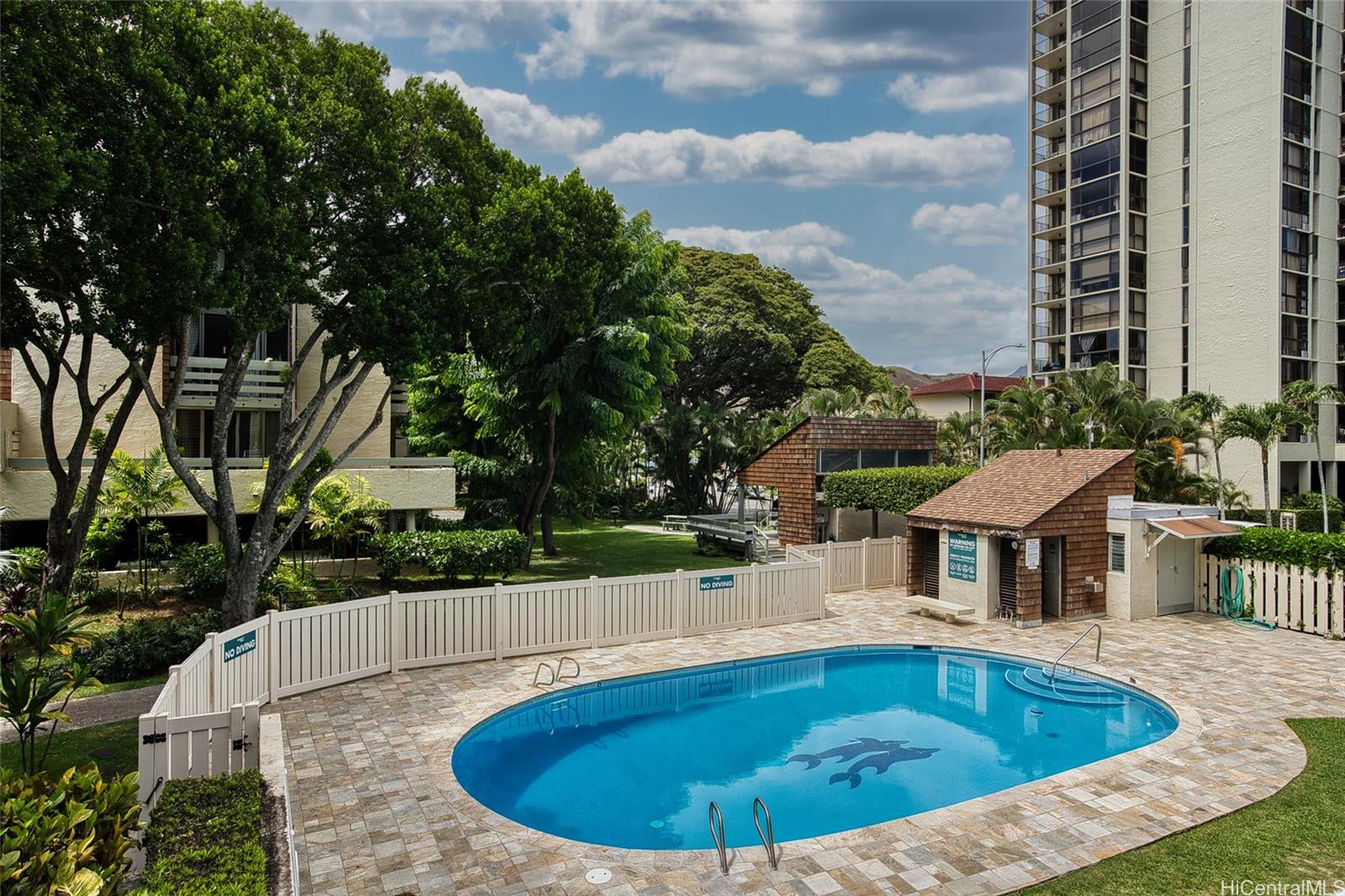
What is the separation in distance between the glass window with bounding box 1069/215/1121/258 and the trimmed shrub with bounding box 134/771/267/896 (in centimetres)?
5316

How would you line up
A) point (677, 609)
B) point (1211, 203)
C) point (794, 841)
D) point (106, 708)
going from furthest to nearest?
point (1211, 203), point (677, 609), point (106, 708), point (794, 841)

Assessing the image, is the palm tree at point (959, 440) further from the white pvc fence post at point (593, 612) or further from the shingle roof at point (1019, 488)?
the white pvc fence post at point (593, 612)

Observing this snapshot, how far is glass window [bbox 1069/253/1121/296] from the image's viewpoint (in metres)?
48.5

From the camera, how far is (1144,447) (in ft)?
91.3

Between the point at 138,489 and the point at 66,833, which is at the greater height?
the point at 138,489

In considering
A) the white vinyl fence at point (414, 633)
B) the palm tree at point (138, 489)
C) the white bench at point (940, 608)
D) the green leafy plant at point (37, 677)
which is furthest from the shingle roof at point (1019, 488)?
the palm tree at point (138, 489)

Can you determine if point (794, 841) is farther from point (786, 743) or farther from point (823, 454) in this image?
point (823, 454)

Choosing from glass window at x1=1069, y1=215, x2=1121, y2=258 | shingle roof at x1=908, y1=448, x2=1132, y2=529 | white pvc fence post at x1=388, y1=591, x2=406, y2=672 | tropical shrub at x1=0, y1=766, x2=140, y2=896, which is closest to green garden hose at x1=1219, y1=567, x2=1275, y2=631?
shingle roof at x1=908, y1=448, x2=1132, y2=529

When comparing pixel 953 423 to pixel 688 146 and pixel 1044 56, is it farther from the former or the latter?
pixel 1044 56

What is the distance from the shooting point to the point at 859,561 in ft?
Answer: 76.8

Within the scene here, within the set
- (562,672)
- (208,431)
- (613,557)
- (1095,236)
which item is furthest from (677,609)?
(1095,236)

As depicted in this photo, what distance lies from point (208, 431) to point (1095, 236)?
49.2 m

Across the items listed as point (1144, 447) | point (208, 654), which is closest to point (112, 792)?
point (208, 654)

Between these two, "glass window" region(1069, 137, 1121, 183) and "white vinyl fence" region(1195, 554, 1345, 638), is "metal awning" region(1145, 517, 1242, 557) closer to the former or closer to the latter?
"white vinyl fence" region(1195, 554, 1345, 638)
